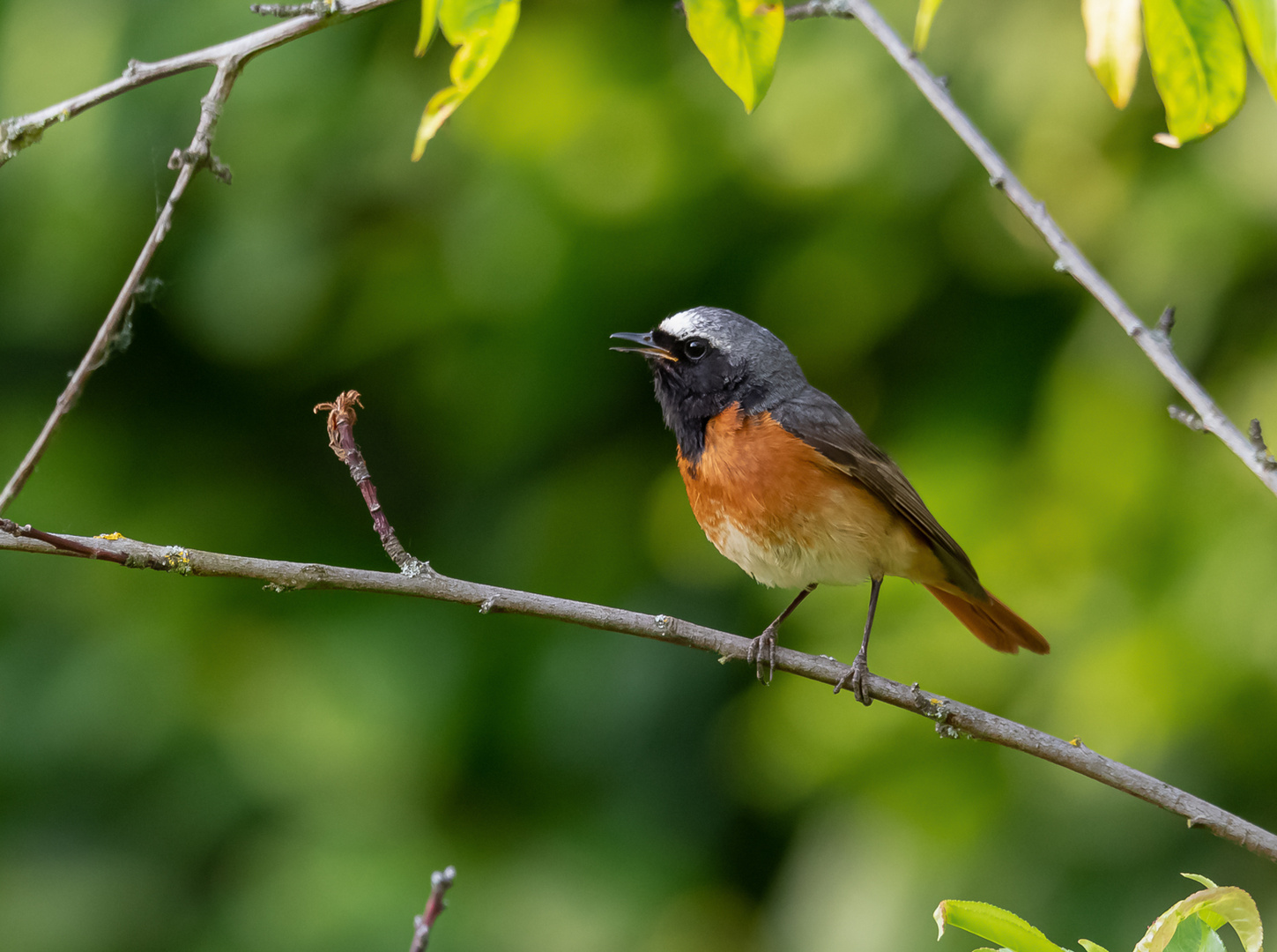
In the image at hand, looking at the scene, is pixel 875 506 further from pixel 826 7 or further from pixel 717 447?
pixel 826 7

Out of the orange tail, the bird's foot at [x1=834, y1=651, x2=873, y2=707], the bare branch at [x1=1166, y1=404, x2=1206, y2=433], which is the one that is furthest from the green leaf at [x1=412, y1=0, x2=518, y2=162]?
the orange tail

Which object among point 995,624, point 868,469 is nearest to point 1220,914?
point 868,469

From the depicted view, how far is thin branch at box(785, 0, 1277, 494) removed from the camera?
167 centimetres

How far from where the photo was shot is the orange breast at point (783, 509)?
118 inches

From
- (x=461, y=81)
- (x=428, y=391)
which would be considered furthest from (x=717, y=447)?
(x=428, y=391)

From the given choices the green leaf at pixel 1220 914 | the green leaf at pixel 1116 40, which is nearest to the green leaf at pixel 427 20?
the green leaf at pixel 1116 40

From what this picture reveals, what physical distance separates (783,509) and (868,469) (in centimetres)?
35

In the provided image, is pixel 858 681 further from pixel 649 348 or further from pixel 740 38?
pixel 740 38

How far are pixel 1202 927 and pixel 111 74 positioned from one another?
4710mm

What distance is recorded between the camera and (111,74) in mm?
4523

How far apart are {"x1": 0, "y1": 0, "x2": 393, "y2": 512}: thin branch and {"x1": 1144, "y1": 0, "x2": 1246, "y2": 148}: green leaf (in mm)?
1079

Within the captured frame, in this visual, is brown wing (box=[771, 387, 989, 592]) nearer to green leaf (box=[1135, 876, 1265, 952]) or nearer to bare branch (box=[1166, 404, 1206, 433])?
bare branch (box=[1166, 404, 1206, 433])

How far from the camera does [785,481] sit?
2998 millimetres

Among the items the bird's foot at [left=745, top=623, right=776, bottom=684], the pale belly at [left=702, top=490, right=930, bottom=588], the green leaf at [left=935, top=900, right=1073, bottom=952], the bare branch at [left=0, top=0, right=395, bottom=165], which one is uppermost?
the bare branch at [left=0, top=0, right=395, bottom=165]
